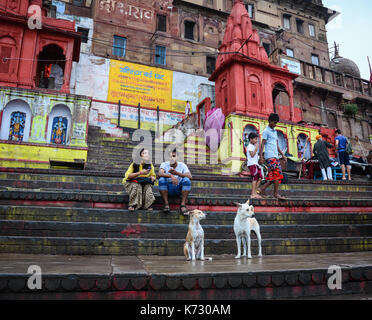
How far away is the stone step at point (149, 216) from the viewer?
464cm

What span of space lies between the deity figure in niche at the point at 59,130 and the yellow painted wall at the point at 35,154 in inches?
23.0

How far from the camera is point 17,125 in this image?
1157cm

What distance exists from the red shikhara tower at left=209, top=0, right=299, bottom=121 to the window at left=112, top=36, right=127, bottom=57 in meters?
7.59

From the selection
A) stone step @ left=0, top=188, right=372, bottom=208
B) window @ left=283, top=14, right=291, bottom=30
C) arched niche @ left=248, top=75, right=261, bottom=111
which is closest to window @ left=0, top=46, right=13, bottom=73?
stone step @ left=0, top=188, right=372, bottom=208

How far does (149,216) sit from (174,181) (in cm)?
80

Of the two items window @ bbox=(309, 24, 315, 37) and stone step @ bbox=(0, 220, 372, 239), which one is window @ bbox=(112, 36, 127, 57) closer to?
stone step @ bbox=(0, 220, 372, 239)

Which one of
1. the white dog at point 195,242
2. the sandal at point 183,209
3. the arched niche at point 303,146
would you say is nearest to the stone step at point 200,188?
the sandal at point 183,209

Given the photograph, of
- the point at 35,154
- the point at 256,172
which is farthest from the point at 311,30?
the point at 35,154

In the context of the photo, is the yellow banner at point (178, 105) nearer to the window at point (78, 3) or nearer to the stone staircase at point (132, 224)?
the window at point (78, 3)

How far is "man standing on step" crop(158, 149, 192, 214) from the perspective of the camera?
208 inches

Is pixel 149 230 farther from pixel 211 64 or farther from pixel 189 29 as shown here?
pixel 189 29

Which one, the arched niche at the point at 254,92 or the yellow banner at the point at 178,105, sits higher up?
the yellow banner at the point at 178,105

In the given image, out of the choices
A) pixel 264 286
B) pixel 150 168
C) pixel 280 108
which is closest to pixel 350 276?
pixel 264 286

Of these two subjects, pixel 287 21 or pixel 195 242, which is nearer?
pixel 195 242
